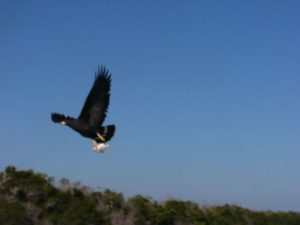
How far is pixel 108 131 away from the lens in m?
8.09

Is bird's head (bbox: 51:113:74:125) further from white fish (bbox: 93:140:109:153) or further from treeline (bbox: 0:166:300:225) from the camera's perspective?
treeline (bbox: 0:166:300:225)

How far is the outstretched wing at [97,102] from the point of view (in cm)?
869

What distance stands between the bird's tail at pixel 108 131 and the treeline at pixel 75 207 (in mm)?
10770

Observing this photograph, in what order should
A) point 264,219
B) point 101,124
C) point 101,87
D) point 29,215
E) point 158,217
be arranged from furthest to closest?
point 264,219, point 158,217, point 29,215, point 101,87, point 101,124

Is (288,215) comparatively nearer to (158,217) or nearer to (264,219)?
(264,219)

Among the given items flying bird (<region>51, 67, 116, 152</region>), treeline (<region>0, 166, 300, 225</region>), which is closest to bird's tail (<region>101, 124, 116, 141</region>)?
flying bird (<region>51, 67, 116, 152</region>)

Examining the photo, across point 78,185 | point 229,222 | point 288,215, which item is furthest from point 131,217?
point 288,215

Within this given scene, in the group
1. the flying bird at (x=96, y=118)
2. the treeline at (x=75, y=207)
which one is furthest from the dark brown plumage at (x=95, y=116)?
the treeline at (x=75, y=207)

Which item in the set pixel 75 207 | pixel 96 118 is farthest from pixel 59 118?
pixel 75 207

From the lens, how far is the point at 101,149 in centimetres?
747

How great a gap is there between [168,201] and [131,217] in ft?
7.75

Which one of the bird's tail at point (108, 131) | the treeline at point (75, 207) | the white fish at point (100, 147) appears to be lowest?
the white fish at point (100, 147)

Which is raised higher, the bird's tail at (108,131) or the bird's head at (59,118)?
the bird's head at (59,118)

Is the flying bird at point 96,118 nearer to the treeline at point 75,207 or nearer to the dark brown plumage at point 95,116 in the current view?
the dark brown plumage at point 95,116
